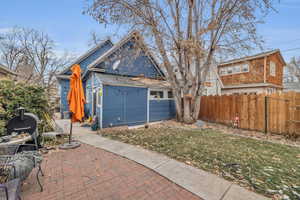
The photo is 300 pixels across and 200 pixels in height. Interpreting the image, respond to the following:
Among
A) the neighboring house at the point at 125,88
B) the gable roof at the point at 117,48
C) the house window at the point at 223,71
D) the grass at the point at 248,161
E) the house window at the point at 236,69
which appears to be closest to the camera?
the grass at the point at 248,161

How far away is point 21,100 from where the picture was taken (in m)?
4.94

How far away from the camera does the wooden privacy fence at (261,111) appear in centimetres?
662

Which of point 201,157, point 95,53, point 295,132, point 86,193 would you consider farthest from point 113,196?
point 95,53

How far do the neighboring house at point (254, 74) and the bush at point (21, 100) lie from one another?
1514 centimetres

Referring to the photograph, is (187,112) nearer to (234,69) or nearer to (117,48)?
(117,48)

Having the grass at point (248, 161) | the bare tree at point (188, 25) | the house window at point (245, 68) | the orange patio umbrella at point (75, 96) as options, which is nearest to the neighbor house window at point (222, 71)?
the house window at point (245, 68)

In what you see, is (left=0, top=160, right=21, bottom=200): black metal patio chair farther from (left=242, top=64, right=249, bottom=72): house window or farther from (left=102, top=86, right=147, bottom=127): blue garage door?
(left=242, top=64, right=249, bottom=72): house window

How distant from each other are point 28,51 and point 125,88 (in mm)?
23700

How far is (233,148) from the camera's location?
16.4ft

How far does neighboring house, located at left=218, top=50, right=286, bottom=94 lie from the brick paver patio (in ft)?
46.2

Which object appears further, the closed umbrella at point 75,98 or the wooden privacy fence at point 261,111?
the wooden privacy fence at point 261,111

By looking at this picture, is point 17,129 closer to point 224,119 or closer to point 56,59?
→ point 224,119

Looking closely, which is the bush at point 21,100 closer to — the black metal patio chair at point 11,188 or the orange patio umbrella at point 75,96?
the orange patio umbrella at point 75,96

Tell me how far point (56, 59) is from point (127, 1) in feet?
74.8
